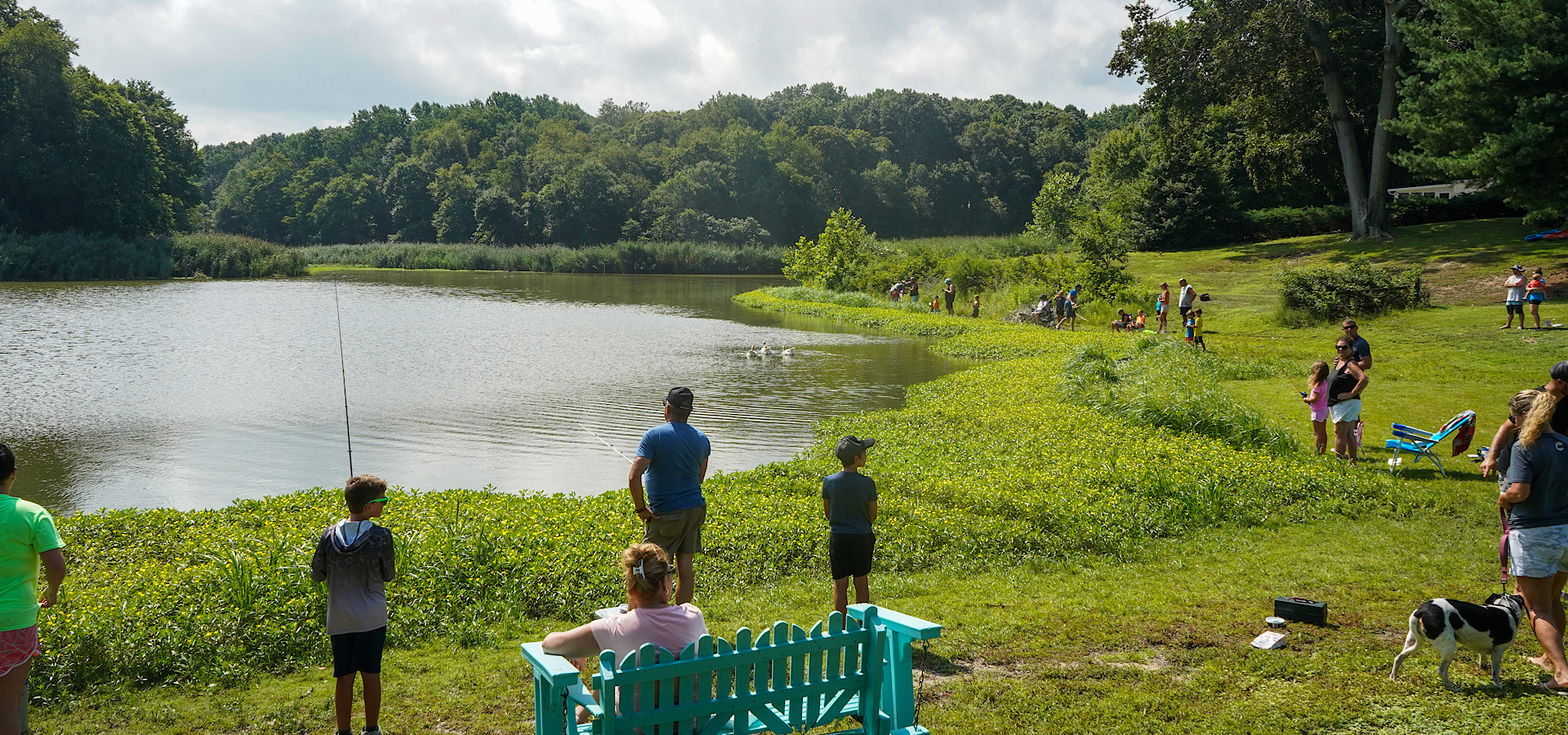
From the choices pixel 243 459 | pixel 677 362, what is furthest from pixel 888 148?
pixel 243 459

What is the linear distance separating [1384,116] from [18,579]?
4663 centimetres

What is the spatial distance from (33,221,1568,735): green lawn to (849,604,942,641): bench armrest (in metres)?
1.00

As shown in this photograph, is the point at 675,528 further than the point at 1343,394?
No

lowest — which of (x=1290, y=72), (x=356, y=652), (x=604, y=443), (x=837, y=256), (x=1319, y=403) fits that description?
(x=604, y=443)

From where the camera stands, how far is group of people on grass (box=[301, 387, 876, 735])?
4547 millimetres

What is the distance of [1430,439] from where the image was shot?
12375 millimetres

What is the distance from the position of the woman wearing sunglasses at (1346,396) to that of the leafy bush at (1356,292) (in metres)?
17.9

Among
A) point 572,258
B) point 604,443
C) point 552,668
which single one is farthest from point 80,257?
point 552,668

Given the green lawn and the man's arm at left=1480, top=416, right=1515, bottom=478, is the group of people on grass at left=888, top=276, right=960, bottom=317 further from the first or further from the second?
the man's arm at left=1480, top=416, right=1515, bottom=478

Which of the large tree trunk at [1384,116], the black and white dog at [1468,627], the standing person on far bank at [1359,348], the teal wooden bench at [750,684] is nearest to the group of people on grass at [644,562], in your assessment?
the teal wooden bench at [750,684]

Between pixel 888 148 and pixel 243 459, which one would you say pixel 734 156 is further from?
pixel 243 459

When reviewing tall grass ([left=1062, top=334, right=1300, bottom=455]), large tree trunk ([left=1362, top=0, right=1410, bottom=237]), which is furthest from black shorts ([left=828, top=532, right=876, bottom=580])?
large tree trunk ([left=1362, top=0, right=1410, bottom=237])

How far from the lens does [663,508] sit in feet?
24.0

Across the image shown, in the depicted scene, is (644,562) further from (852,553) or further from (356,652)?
(852,553)
